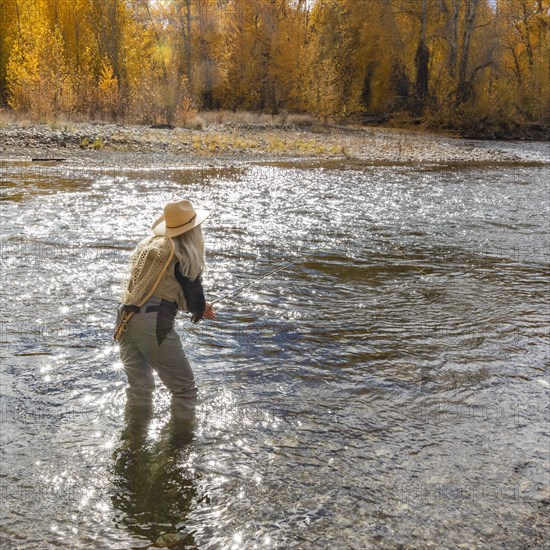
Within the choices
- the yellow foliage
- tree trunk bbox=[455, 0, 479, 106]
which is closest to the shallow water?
the yellow foliage

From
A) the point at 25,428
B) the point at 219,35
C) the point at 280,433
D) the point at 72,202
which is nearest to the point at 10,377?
the point at 25,428

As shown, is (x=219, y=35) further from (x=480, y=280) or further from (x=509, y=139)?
(x=480, y=280)

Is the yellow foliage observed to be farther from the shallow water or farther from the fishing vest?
the fishing vest

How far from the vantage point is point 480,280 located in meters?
8.70

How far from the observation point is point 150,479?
12.8ft

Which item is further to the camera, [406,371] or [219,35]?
[219,35]

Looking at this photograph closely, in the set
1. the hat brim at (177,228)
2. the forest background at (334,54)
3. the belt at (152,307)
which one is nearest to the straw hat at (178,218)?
the hat brim at (177,228)

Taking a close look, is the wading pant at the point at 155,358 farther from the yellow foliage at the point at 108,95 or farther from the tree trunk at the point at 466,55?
the tree trunk at the point at 466,55

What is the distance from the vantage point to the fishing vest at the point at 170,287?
13.3 ft

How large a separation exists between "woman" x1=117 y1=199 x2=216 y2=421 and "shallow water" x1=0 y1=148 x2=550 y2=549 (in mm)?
517

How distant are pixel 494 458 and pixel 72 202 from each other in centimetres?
1056

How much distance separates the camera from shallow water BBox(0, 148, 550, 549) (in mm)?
3609

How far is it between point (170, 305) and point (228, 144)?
69.7 feet

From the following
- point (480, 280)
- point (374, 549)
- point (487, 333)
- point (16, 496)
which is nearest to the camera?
point (374, 549)
